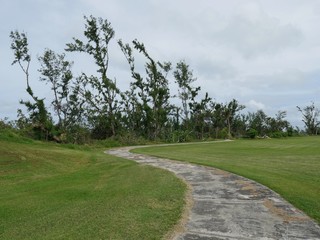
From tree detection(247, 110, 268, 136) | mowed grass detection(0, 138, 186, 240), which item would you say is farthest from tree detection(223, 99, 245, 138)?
mowed grass detection(0, 138, 186, 240)

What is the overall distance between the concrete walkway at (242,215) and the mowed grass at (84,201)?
43 cm

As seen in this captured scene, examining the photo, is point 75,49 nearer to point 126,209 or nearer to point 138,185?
point 138,185

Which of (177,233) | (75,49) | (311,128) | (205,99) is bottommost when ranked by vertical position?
(177,233)

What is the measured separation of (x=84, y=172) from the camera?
11.6 metres

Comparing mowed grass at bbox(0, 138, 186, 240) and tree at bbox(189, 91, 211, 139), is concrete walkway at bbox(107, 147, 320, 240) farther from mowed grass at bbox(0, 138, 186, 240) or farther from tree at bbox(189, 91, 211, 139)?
tree at bbox(189, 91, 211, 139)

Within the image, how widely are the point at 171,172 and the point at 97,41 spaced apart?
26959 mm

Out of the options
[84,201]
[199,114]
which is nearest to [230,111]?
[199,114]

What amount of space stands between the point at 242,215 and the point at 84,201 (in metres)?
3.29

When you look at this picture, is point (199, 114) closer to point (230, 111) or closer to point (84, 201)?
point (230, 111)

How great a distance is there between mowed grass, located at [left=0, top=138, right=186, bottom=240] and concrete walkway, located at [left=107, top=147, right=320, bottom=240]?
43 centimetres

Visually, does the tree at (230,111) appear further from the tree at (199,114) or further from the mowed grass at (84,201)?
the mowed grass at (84,201)

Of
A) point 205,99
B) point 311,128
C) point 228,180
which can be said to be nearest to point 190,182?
point 228,180

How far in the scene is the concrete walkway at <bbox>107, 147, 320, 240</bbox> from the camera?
15.3 feet

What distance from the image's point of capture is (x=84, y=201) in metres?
6.96
